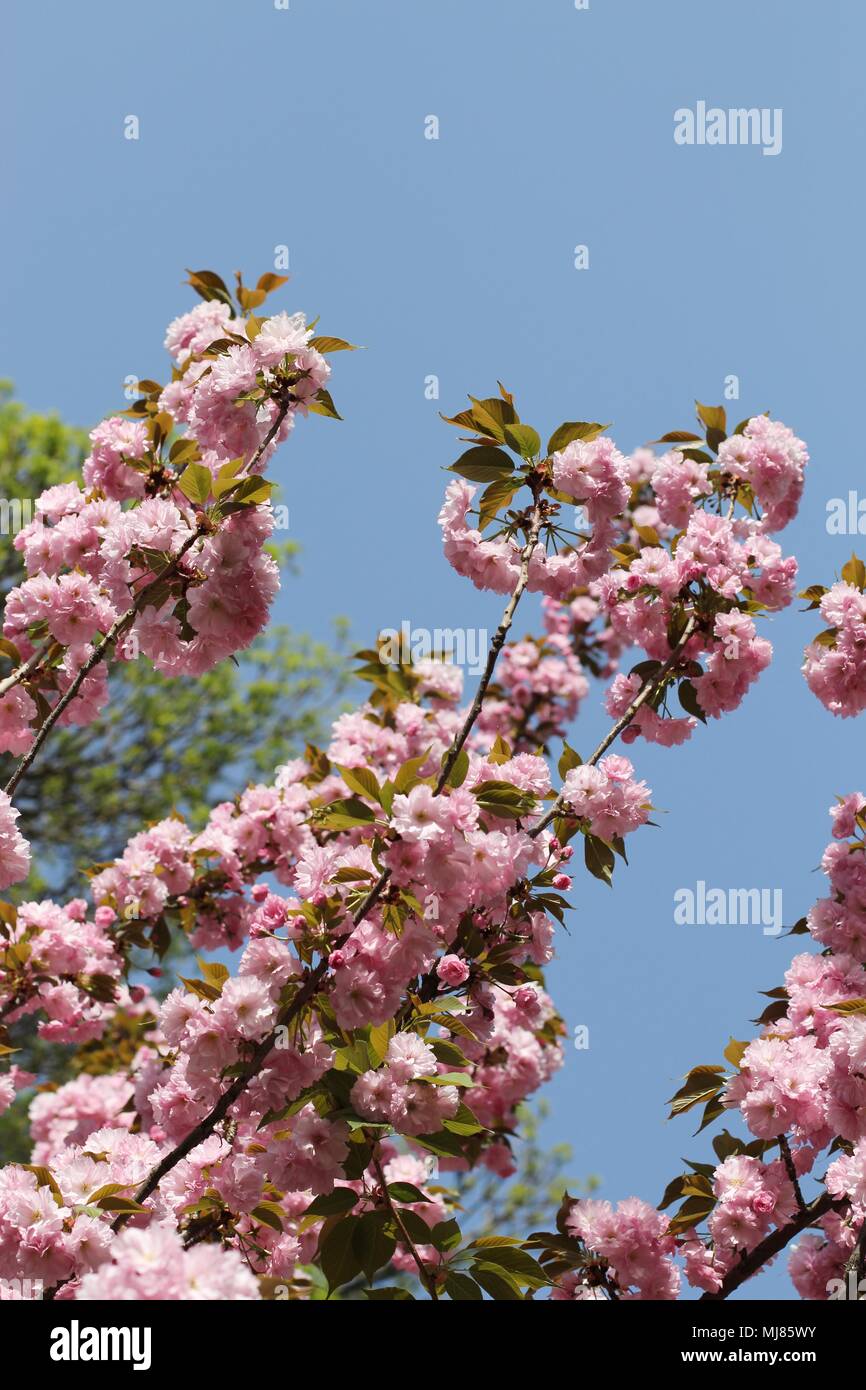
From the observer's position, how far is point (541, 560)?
339cm

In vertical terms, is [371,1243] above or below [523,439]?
below

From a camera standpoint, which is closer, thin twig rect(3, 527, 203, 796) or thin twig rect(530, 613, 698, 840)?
thin twig rect(3, 527, 203, 796)

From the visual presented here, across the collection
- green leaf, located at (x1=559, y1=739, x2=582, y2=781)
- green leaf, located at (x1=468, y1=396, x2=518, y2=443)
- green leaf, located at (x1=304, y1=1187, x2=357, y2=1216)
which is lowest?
green leaf, located at (x1=304, y1=1187, x2=357, y2=1216)

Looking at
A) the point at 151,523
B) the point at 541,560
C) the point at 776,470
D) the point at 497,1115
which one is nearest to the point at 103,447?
the point at 151,523

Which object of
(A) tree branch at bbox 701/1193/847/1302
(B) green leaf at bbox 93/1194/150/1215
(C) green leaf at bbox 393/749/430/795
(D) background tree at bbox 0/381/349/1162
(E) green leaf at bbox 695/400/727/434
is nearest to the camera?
(B) green leaf at bbox 93/1194/150/1215

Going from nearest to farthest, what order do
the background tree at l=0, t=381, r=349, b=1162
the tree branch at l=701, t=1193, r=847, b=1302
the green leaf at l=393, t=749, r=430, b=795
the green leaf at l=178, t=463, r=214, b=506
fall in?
the green leaf at l=393, t=749, r=430, b=795
the green leaf at l=178, t=463, r=214, b=506
the tree branch at l=701, t=1193, r=847, b=1302
the background tree at l=0, t=381, r=349, b=1162

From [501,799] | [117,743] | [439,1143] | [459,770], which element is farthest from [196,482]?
[117,743]

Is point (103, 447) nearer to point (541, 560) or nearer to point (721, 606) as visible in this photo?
point (541, 560)

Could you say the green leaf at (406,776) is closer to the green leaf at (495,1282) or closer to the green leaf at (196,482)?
the green leaf at (196,482)

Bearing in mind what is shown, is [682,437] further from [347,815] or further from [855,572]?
[347,815]

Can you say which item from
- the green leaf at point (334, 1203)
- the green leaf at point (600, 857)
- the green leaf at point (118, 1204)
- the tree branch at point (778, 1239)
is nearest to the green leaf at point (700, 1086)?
the tree branch at point (778, 1239)

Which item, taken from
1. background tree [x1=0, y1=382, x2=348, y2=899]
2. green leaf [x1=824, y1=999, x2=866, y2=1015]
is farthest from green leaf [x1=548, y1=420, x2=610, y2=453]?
background tree [x1=0, y1=382, x2=348, y2=899]

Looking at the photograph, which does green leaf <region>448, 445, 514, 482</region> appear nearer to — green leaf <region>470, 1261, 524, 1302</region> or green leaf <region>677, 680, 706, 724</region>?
green leaf <region>677, 680, 706, 724</region>

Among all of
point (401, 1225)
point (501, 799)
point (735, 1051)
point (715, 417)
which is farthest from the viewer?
point (715, 417)
